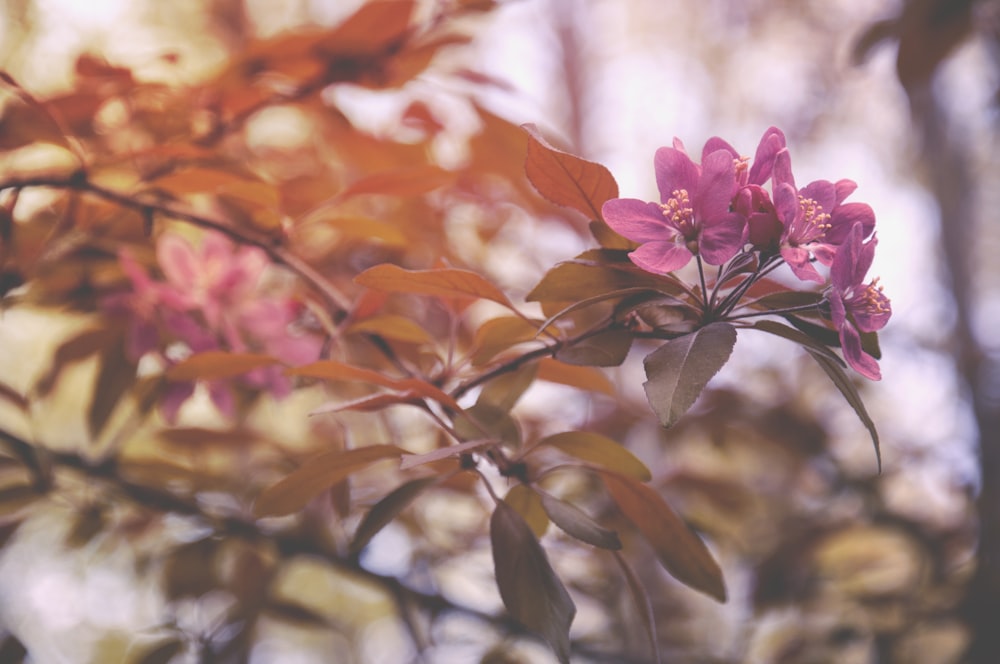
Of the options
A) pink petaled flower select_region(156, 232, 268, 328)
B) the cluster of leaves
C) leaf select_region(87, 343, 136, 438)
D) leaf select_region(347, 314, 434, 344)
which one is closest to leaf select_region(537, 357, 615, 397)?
A: the cluster of leaves

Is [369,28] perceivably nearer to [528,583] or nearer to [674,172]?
[674,172]

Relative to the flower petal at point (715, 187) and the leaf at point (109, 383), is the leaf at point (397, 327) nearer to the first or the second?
the flower petal at point (715, 187)

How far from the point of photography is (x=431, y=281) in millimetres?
558

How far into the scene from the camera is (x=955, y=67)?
248 centimetres

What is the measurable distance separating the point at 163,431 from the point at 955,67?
2.61 meters

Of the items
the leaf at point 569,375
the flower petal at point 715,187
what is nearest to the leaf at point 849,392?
the flower petal at point 715,187

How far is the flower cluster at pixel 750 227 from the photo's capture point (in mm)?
491

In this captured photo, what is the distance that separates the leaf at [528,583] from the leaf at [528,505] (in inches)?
1.8

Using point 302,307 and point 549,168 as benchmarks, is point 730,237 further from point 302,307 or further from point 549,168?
point 302,307

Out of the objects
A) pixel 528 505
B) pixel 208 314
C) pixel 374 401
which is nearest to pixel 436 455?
pixel 374 401

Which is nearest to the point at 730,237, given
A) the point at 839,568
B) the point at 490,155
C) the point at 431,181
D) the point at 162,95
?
the point at 431,181

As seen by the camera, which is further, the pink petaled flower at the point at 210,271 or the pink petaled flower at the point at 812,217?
the pink petaled flower at the point at 210,271

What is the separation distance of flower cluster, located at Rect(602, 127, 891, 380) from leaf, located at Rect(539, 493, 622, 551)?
6.7 inches

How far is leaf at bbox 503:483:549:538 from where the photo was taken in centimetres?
62
